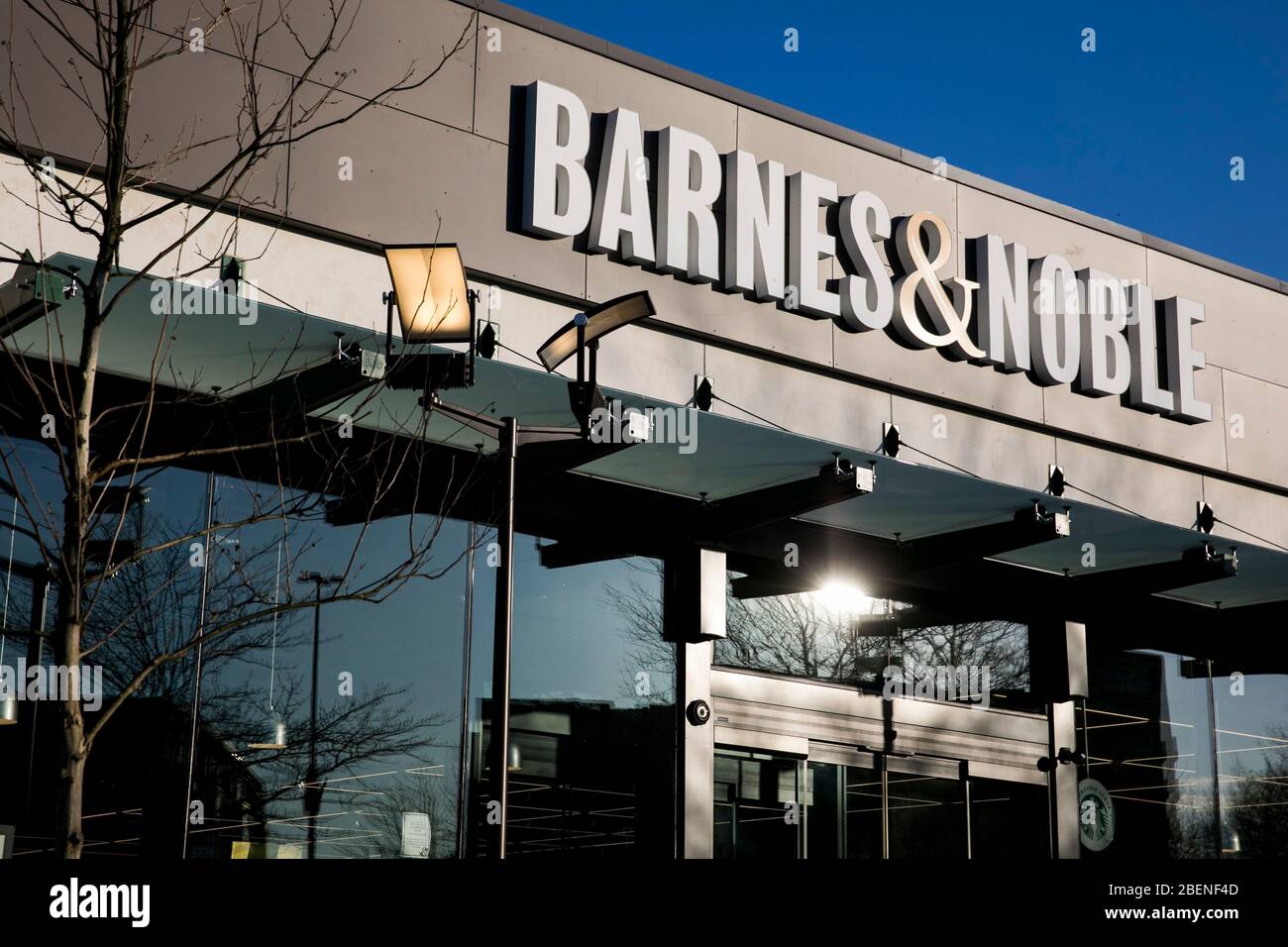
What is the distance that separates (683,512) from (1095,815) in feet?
18.6

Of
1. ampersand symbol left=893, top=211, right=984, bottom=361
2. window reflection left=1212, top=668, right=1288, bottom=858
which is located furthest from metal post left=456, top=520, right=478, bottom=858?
window reflection left=1212, top=668, right=1288, bottom=858

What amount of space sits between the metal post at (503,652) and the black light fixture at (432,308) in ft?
1.39

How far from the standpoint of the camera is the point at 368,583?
33.5 ft

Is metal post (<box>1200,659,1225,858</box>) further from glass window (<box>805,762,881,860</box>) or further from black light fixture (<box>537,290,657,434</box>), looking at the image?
black light fixture (<box>537,290,657,434</box>)

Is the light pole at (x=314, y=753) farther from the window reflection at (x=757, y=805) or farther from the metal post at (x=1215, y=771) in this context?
the metal post at (x=1215, y=771)

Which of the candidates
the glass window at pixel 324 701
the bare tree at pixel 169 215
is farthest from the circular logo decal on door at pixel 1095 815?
the bare tree at pixel 169 215

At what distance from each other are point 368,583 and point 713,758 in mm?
3284

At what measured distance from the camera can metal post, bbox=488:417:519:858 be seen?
713 cm

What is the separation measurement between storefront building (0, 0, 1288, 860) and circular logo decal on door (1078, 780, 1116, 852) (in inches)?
1.8

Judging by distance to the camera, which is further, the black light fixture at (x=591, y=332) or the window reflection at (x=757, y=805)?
the window reflection at (x=757, y=805)

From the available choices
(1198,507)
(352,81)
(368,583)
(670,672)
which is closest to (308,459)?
(368,583)

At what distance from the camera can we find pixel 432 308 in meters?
7.56

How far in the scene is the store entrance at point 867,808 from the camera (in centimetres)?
1187
